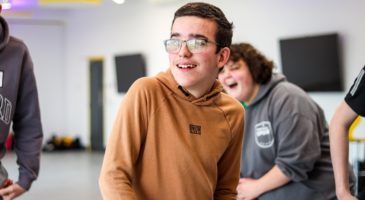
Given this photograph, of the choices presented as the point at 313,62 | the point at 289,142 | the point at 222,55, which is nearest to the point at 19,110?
the point at 222,55

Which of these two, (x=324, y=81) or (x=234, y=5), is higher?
(x=234, y=5)

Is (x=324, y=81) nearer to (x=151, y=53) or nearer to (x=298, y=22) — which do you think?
(x=298, y=22)

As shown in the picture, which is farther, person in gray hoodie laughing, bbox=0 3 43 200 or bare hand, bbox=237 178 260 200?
bare hand, bbox=237 178 260 200

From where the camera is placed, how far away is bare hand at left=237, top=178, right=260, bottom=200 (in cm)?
195

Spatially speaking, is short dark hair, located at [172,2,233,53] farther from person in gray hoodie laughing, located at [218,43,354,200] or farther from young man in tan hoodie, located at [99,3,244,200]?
person in gray hoodie laughing, located at [218,43,354,200]

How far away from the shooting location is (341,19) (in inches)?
219

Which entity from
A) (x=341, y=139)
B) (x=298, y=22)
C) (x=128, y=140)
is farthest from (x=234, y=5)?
(x=128, y=140)

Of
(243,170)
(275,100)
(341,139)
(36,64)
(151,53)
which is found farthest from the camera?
(36,64)

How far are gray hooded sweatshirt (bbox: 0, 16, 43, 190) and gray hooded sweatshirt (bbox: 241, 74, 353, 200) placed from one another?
2.99 feet

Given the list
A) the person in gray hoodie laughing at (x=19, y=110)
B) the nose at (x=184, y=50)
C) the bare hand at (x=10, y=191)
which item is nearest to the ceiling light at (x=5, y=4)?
the person in gray hoodie laughing at (x=19, y=110)

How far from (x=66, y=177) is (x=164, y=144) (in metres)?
5.52

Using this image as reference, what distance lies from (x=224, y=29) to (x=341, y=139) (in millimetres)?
592

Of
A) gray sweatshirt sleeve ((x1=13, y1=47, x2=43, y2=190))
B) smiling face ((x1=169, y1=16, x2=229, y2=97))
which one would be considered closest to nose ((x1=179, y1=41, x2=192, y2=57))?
smiling face ((x1=169, y1=16, x2=229, y2=97))

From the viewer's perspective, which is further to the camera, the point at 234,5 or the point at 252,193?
the point at 234,5
